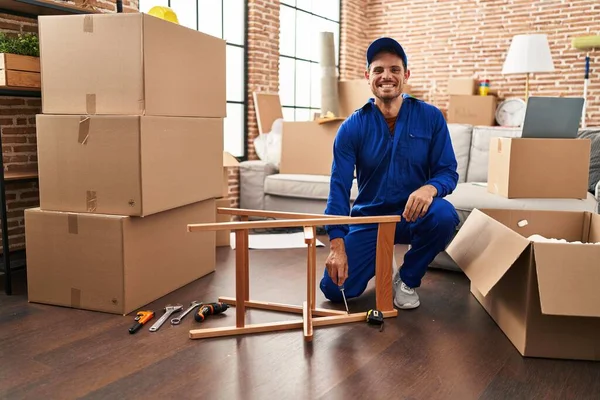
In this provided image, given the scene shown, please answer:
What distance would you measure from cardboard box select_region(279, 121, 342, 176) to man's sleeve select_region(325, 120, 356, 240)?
1.86m

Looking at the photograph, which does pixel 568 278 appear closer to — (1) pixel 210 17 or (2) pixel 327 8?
(1) pixel 210 17

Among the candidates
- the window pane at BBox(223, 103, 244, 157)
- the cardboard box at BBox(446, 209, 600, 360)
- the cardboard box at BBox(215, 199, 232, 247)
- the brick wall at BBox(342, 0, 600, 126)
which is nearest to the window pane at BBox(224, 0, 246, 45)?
the window pane at BBox(223, 103, 244, 157)

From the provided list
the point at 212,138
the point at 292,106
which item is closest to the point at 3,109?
the point at 212,138

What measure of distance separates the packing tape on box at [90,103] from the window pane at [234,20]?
110 inches

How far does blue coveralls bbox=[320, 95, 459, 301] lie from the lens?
2.22 metres

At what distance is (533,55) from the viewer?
544cm

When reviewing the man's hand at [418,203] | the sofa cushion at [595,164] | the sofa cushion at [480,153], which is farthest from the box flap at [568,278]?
the sofa cushion at [480,153]

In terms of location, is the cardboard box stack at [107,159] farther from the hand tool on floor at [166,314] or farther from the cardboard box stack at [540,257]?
the cardboard box stack at [540,257]

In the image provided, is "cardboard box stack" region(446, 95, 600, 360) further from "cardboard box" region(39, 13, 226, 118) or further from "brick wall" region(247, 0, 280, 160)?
"brick wall" region(247, 0, 280, 160)

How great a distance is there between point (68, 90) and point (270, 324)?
122 cm

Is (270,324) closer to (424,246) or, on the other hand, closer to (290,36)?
(424,246)

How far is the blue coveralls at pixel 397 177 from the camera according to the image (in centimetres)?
→ 222

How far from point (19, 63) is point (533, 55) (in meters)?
4.74

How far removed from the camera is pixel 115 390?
5.08 feet
